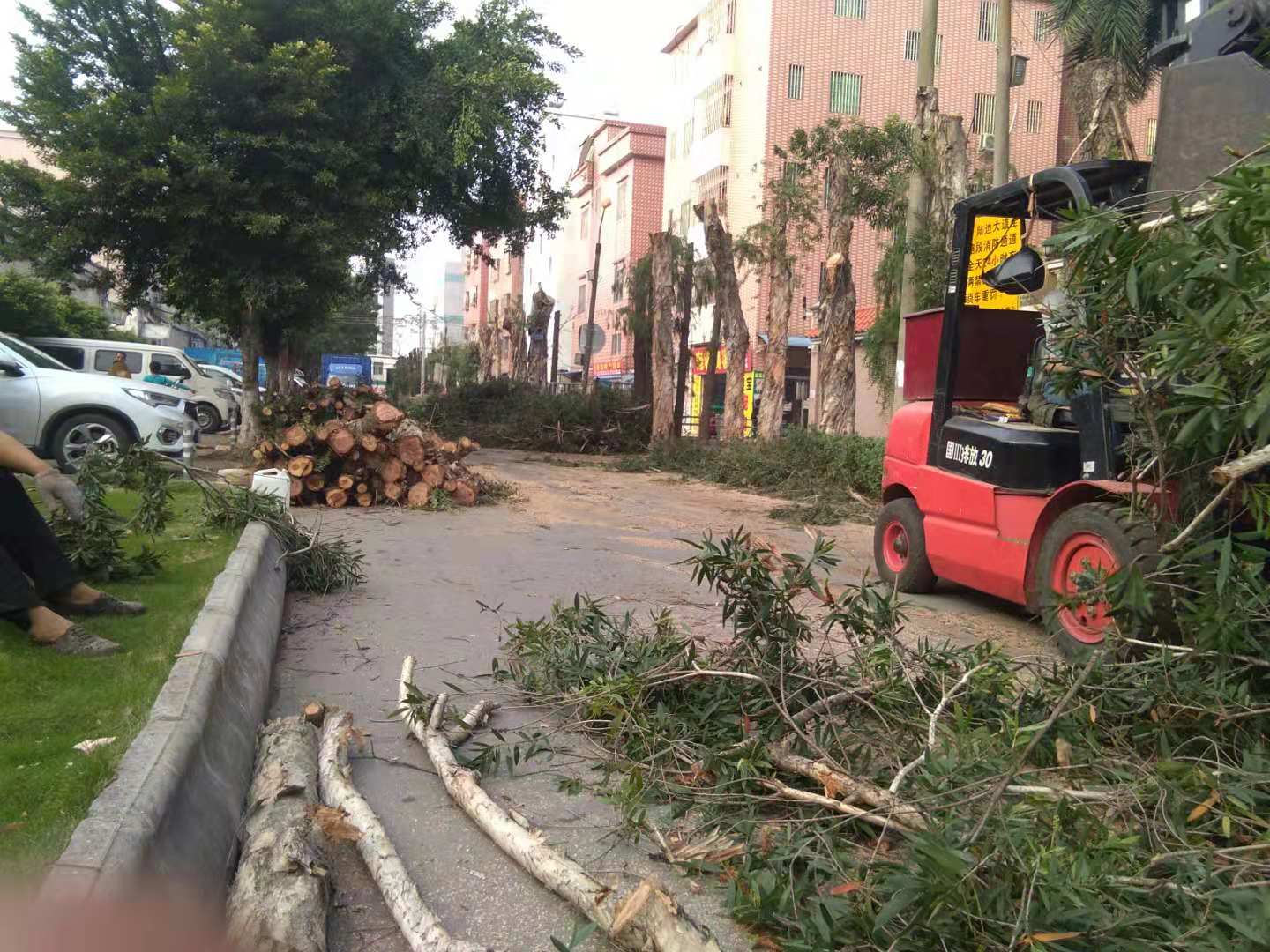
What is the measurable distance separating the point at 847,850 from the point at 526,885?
3.51 ft

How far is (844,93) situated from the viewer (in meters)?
42.4

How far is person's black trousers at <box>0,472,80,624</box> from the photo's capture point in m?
4.95

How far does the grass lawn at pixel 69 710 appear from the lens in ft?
9.85

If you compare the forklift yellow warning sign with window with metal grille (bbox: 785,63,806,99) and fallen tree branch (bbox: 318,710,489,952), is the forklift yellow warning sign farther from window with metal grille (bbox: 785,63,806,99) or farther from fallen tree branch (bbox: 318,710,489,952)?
window with metal grille (bbox: 785,63,806,99)

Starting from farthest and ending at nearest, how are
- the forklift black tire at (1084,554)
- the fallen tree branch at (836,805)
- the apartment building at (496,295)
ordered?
1. the apartment building at (496,295)
2. the forklift black tire at (1084,554)
3. the fallen tree branch at (836,805)

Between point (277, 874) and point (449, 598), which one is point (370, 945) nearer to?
point (277, 874)

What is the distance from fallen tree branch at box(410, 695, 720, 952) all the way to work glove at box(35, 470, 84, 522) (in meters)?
2.34

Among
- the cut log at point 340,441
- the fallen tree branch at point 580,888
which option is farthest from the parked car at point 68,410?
the fallen tree branch at point 580,888

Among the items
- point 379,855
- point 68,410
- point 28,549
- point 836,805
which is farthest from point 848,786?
point 68,410

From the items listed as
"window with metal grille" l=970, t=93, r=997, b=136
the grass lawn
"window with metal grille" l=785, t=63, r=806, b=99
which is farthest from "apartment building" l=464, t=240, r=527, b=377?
the grass lawn

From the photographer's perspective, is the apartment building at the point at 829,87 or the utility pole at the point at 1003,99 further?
the apartment building at the point at 829,87

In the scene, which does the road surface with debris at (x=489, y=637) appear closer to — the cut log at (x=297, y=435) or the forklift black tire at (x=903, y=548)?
the forklift black tire at (x=903, y=548)

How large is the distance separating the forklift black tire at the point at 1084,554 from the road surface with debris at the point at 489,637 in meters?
0.74

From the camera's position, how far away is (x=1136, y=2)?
17.4 m
